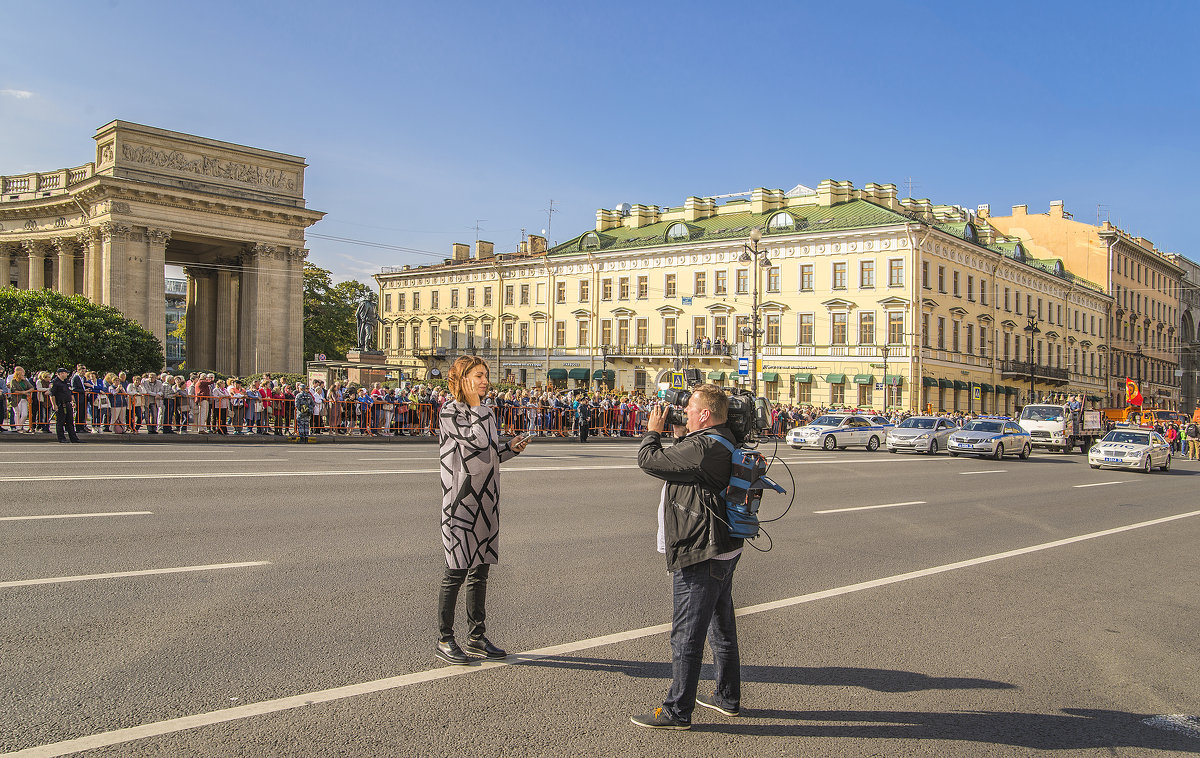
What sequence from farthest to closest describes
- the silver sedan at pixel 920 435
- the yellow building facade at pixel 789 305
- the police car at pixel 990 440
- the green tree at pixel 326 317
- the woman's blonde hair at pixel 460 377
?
1. the green tree at pixel 326 317
2. the yellow building facade at pixel 789 305
3. the silver sedan at pixel 920 435
4. the police car at pixel 990 440
5. the woman's blonde hair at pixel 460 377

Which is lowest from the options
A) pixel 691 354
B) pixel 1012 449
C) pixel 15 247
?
pixel 1012 449

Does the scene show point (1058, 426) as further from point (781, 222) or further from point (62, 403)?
point (62, 403)

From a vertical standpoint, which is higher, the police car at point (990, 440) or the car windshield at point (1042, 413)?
the car windshield at point (1042, 413)

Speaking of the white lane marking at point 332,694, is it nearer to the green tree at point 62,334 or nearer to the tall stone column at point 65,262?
the green tree at point 62,334

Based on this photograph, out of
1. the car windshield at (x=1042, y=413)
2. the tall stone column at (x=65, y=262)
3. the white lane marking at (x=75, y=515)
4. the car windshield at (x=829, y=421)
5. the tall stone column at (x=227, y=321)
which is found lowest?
the white lane marking at (x=75, y=515)

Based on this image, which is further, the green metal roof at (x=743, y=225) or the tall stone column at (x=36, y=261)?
the green metal roof at (x=743, y=225)

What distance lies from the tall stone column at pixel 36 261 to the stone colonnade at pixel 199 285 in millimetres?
56

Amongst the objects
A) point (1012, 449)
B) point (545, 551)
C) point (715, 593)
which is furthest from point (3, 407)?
point (1012, 449)

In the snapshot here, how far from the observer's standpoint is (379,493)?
41.7 feet

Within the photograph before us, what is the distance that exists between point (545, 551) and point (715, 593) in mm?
4628

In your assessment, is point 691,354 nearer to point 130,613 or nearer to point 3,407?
point 3,407

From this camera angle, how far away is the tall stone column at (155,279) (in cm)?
5050

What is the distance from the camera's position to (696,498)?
4.55m

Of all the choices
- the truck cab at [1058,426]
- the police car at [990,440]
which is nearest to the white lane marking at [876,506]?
the police car at [990,440]
